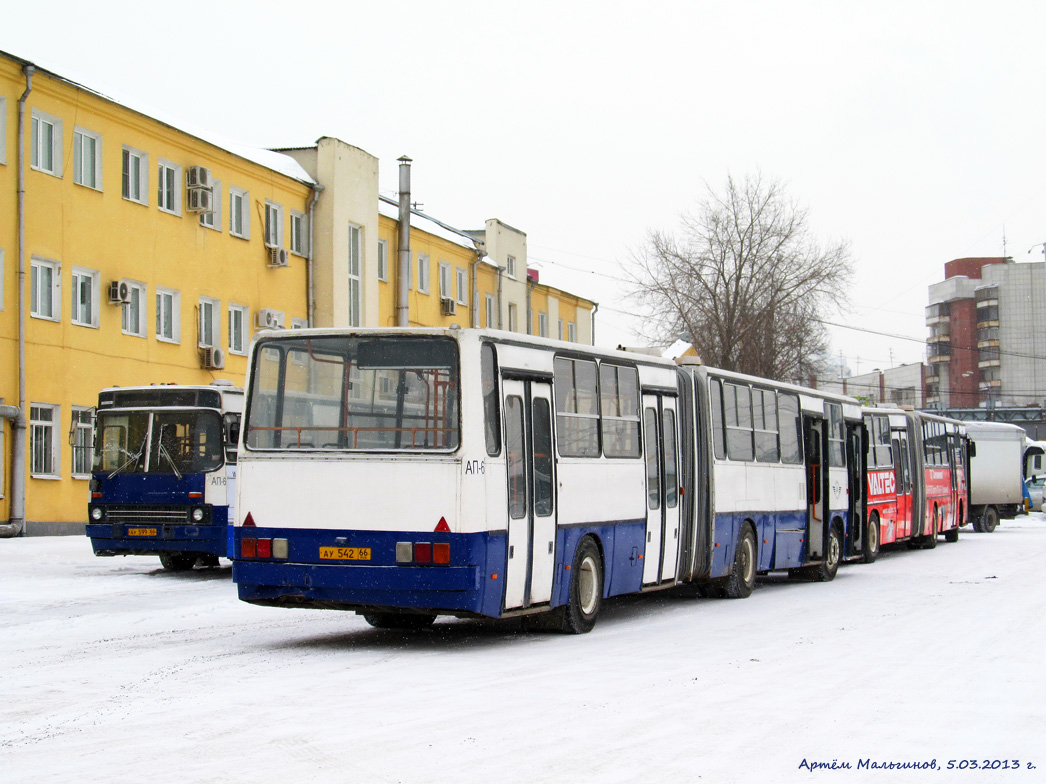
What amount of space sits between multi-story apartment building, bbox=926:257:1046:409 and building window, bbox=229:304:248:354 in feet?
324

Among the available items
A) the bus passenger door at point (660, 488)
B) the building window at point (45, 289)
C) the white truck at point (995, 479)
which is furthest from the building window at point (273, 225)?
the bus passenger door at point (660, 488)

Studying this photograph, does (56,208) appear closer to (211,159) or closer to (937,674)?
(211,159)

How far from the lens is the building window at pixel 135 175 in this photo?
33.7 meters

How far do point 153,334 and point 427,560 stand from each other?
966 inches

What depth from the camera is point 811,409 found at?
22.1 m

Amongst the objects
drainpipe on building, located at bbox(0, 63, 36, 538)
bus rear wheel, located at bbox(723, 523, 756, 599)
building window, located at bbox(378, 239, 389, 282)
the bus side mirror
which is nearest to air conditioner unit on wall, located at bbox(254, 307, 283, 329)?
building window, located at bbox(378, 239, 389, 282)

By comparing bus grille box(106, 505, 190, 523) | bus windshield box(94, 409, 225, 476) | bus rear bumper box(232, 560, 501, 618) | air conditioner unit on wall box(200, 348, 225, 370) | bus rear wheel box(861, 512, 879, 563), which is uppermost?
air conditioner unit on wall box(200, 348, 225, 370)

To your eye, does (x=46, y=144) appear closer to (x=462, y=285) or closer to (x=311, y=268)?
(x=311, y=268)

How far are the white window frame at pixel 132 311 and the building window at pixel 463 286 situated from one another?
21340mm

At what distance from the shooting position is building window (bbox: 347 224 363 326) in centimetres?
4400

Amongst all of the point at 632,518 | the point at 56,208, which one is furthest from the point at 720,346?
the point at 632,518

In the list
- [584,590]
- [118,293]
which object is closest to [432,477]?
[584,590]

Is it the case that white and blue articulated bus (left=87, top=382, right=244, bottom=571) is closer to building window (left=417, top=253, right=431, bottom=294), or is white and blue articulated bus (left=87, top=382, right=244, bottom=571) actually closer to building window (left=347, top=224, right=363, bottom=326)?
building window (left=347, top=224, right=363, bottom=326)

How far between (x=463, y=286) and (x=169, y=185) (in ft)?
67.2
